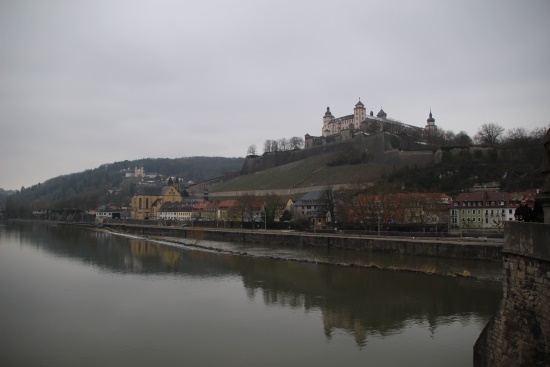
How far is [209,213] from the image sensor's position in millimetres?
62906

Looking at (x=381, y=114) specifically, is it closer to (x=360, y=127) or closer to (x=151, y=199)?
(x=360, y=127)

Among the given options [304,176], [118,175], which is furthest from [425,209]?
[118,175]

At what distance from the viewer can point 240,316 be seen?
13.5 metres

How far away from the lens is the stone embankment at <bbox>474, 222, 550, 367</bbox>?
563 centimetres

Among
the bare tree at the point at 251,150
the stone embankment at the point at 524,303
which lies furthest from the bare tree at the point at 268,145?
the stone embankment at the point at 524,303

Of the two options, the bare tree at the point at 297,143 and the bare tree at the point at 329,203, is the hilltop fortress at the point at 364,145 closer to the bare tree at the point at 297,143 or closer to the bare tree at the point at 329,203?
the bare tree at the point at 297,143

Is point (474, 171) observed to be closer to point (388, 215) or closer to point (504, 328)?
point (388, 215)

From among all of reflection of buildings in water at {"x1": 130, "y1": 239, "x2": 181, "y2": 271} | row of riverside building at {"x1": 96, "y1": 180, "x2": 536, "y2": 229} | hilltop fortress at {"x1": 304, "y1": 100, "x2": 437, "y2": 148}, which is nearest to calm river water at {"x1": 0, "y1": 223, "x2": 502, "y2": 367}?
reflection of buildings in water at {"x1": 130, "y1": 239, "x2": 181, "y2": 271}

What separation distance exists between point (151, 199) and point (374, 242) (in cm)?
5440

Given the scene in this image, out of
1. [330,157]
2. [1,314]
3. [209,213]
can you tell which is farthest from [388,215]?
[330,157]

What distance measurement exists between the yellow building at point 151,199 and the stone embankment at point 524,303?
233 ft

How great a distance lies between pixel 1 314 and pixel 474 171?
47154 millimetres

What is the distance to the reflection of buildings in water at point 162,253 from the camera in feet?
83.9

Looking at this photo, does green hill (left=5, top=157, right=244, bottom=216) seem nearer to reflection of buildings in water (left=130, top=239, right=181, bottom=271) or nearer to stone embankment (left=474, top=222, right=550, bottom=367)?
reflection of buildings in water (left=130, top=239, right=181, bottom=271)
